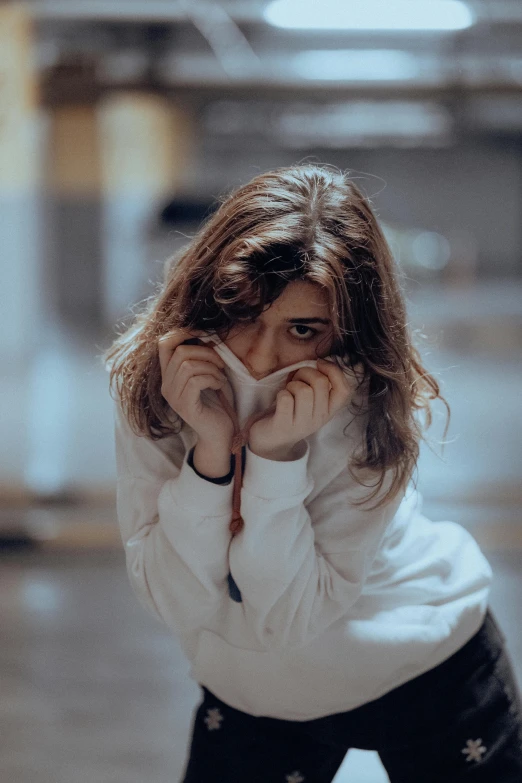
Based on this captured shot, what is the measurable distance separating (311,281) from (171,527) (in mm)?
308

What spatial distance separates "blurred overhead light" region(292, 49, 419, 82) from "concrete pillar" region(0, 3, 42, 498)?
2.00 m

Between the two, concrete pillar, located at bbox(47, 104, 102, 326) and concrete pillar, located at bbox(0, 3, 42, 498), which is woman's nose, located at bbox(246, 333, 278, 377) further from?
concrete pillar, located at bbox(47, 104, 102, 326)

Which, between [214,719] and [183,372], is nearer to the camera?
[183,372]

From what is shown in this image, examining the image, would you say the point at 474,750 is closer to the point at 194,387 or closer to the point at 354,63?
the point at 194,387

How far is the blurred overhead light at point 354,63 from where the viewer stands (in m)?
5.50

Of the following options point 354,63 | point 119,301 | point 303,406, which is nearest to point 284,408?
point 303,406

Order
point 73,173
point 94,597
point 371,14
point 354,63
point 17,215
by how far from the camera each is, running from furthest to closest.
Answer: point 354,63
point 371,14
point 73,173
point 17,215
point 94,597

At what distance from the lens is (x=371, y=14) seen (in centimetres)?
508

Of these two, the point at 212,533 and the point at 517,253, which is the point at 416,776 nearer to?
the point at 212,533

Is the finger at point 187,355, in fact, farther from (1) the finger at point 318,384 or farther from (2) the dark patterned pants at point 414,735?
(2) the dark patterned pants at point 414,735

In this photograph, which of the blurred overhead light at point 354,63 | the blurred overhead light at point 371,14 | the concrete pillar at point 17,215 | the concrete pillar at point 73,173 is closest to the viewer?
the concrete pillar at point 17,215

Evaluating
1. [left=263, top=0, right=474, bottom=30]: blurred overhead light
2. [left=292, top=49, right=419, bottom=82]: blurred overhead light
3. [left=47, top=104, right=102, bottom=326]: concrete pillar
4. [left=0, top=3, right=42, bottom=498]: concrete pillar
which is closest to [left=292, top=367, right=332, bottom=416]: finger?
[left=0, top=3, right=42, bottom=498]: concrete pillar

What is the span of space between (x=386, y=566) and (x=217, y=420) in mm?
307

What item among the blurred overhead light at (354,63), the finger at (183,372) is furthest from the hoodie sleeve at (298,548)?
the blurred overhead light at (354,63)
